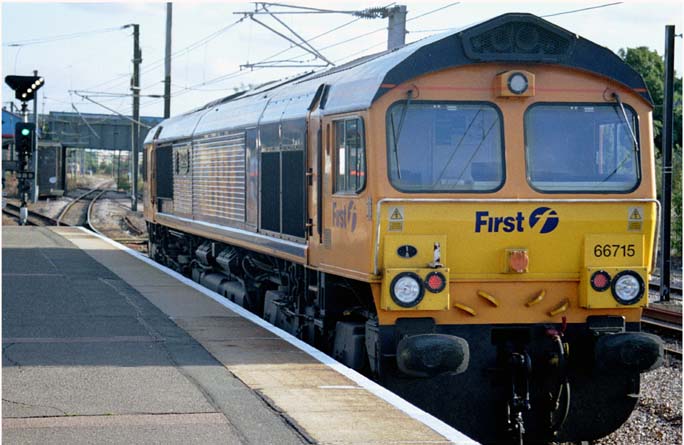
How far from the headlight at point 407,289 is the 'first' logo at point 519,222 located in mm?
731

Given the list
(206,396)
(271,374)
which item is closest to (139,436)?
(206,396)

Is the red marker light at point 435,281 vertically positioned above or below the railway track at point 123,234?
above

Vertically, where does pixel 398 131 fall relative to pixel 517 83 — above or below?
below

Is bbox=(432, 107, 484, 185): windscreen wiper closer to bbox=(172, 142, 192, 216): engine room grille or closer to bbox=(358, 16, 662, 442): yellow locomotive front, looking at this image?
bbox=(358, 16, 662, 442): yellow locomotive front

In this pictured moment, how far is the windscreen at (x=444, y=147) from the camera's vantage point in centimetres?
930

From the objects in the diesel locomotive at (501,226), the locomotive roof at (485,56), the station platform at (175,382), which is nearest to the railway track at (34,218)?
the station platform at (175,382)

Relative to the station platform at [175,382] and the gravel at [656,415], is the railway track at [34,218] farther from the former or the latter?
the gravel at [656,415]

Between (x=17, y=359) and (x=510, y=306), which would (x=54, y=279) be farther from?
(x=510, y=306)

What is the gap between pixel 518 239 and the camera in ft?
31.0

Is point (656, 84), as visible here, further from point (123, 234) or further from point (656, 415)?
point (656, 415)

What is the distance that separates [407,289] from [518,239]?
43.6 inches

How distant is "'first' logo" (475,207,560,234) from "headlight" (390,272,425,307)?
73 cm

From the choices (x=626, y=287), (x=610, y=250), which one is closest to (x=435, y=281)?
(x=610, y=250)

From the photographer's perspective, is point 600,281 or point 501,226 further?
point 600,281
